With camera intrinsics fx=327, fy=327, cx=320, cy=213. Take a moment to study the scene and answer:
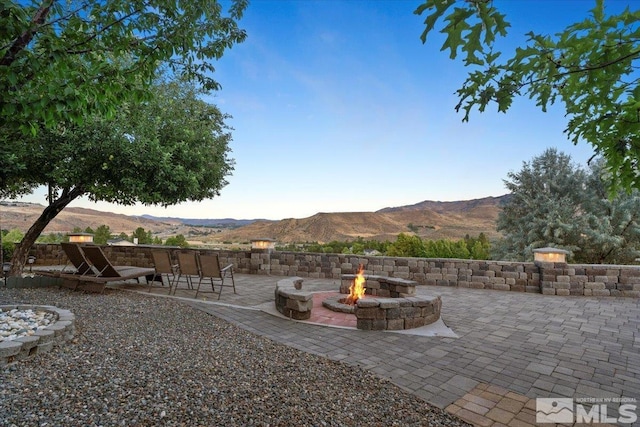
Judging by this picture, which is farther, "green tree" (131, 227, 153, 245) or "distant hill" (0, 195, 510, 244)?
"green tree" (131, 227, 153, 245)

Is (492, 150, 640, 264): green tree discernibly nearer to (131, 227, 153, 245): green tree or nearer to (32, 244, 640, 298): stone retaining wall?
(32, 244, 640, 298): stone retaining wall

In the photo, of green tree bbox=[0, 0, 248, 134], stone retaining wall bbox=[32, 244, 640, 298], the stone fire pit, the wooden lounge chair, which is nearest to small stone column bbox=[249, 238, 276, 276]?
stone retaining wall bbox=[32, 244, 640, 298]

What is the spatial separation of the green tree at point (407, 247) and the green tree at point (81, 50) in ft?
35.3

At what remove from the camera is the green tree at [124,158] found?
6.34 metres

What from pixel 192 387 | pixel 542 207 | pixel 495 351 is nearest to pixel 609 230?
pixel 542 207

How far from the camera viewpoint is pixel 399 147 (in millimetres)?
15383

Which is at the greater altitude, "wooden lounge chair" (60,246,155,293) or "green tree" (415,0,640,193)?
"green tree" (415,0,640,193)

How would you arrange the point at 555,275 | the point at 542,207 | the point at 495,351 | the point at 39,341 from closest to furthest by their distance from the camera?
the point at 39,341
the point at 495,351
the point at 555,275
the point at 542,207

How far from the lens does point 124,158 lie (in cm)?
642

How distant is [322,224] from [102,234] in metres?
10.9

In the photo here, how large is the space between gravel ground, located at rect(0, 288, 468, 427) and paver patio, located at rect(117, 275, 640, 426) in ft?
1.23

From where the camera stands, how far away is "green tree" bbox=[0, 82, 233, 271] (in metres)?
6.34

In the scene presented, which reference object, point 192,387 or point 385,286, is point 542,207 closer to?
point 385,286

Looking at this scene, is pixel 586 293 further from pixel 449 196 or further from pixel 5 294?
pixel 449 196
